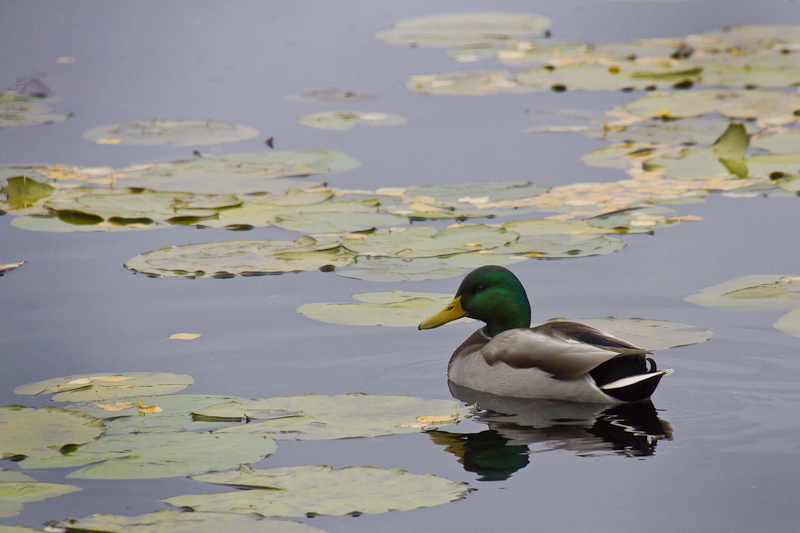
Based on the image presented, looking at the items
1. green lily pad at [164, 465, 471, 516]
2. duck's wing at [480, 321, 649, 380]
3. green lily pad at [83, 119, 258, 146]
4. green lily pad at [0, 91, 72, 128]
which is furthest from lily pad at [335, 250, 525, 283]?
green lily pad at [0, 91, 72, 128]

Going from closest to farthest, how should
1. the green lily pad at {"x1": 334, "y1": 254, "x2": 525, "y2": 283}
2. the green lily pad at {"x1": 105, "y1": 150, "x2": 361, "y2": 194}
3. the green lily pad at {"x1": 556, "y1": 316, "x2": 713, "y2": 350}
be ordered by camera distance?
the green lily pad at {"x1": 556, "y1": 316, "x2": 713, "y2": 350} < the green lily pad at {"x1": 334, "y1": 254, "x2": 525, "y2": 283} < the green lily pad at {"x1": 105, "y1": 150, "x2": 361, "y2": 194}

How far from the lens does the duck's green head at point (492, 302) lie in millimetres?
4801

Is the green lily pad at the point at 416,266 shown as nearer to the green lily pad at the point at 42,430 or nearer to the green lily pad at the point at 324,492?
the green lily pad at the point at 42,430

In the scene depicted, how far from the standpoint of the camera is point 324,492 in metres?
3.29

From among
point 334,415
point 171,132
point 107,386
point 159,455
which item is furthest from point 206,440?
point 171,132

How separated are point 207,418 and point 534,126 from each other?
6.11 m

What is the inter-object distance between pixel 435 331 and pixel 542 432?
1390mm

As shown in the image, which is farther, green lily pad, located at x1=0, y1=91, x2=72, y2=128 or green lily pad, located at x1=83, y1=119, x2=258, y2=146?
green lily pad, located at x1=0, y1=91, x2=72, y2=128

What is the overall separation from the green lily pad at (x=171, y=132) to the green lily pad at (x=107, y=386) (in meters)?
4.38

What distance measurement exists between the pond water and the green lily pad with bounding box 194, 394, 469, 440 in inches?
2.5

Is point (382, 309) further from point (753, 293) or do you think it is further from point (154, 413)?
point (753, 293)

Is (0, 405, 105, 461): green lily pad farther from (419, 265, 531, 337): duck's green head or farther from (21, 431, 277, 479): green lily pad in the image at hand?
(419, 265, 531, 337): duck's green head

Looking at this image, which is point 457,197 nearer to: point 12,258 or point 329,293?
point 329,293

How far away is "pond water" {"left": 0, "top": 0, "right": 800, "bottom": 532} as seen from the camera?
11.3 ft
